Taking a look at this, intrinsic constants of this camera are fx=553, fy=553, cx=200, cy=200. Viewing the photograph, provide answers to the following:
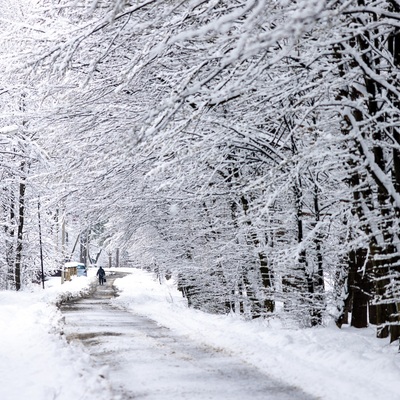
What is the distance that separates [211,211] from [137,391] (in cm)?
902

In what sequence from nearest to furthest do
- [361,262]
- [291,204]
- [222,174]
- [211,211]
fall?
[361,262], [291,204], [222,174], [211,211]

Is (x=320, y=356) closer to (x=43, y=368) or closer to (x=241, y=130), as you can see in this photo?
(x=43, y=368)

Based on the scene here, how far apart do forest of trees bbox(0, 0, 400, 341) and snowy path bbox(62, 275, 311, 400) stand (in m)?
1.78

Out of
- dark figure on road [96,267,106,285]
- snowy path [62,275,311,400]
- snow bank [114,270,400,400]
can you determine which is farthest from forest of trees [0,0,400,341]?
dark figure on road [96,267,106,285]

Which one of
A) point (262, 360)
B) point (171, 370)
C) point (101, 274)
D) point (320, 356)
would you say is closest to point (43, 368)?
point (171, 370)

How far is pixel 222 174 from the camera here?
13117 millimetres

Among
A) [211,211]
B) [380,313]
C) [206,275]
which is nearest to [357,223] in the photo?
[380,313]

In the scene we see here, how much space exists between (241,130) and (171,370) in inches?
176

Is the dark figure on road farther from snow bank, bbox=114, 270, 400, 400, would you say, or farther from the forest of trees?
snow bank, bbox=114, 270, 400, 400

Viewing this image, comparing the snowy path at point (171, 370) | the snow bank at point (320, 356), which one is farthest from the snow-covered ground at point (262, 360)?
the snowy path at point (171, 370)

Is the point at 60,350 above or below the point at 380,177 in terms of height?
below

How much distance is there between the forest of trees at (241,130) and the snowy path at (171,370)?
1780 millimetres

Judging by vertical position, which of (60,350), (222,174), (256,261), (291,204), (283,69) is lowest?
(60,350)

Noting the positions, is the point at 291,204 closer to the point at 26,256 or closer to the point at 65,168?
the point at 65,168
